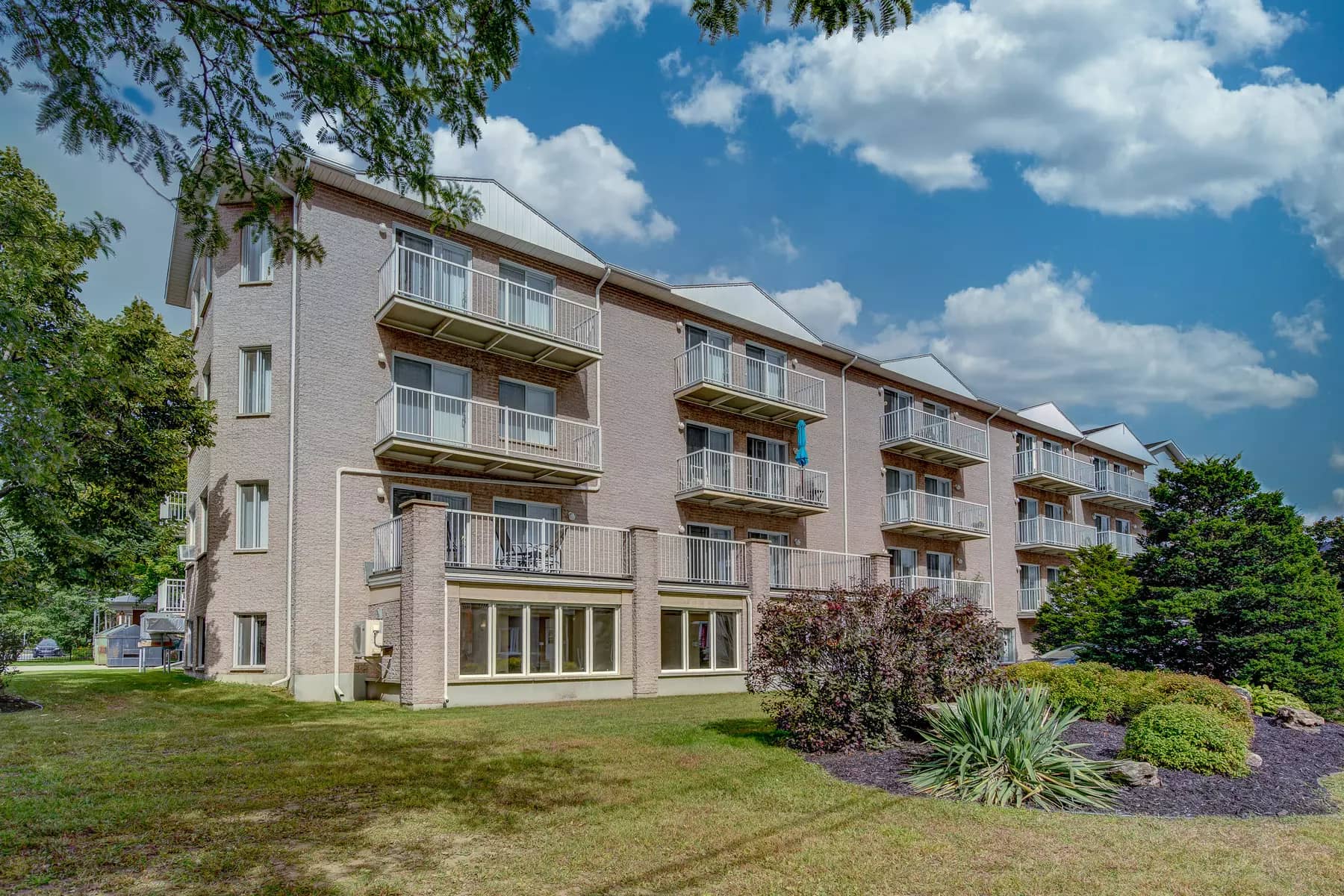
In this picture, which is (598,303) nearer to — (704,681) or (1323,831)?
(704,681)

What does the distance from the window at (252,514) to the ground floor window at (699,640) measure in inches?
345

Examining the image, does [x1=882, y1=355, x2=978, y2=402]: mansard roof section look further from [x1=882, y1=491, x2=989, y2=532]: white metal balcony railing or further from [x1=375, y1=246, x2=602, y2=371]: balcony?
[x1=375, y1=246, x2=602, y2=371]: balcony

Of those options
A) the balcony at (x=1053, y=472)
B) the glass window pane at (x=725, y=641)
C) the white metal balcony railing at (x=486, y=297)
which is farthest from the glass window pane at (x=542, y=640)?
the balcony at (x=1053, y=472)

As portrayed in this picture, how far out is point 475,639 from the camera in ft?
55.1

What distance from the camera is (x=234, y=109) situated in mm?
6824

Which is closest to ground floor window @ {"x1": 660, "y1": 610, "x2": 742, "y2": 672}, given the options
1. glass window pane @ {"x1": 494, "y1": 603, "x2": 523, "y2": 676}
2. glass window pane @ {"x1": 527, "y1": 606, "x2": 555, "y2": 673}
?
glass window pane @ {"x1": 527, "y1": 606, "x2": 555, "y2": 673}

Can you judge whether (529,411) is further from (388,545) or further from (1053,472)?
(1053,472)

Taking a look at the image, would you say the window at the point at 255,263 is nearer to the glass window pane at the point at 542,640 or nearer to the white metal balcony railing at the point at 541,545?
the white metal balcony railing at the point at 541,545

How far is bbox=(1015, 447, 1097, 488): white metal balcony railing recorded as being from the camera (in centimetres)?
3659

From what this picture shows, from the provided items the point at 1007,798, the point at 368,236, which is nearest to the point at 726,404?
the point at 368,236

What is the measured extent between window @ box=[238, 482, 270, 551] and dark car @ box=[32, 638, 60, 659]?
140 feet

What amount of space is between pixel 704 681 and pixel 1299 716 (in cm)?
1129

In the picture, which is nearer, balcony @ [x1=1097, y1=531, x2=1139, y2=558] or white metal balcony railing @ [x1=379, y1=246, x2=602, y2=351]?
white metal balcony railing @ [x1=379, y1=246, x2=602, y2=351]

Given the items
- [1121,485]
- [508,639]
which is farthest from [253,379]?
[1121,485]
